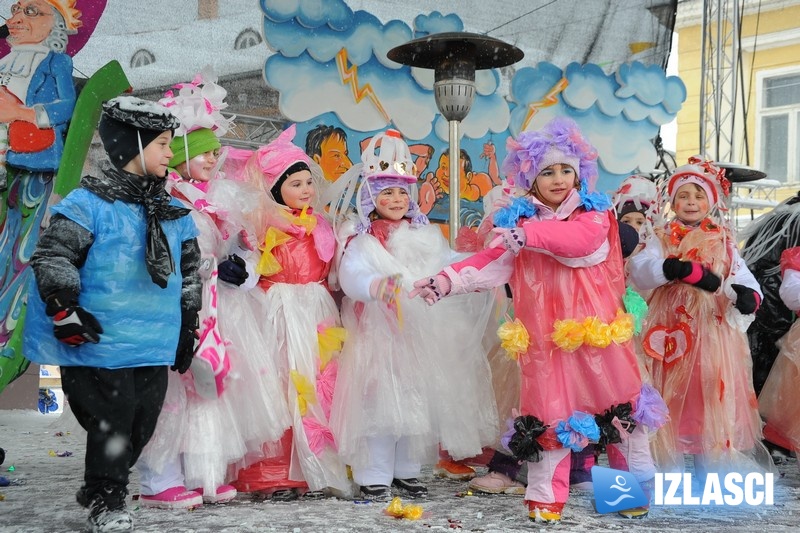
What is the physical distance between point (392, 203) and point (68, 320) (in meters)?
1.66

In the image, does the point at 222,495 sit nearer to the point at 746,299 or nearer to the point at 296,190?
the point at 296,190

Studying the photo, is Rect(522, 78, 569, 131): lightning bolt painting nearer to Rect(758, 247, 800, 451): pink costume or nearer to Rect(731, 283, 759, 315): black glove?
Rect(758, 247, 800, 451): pink costume

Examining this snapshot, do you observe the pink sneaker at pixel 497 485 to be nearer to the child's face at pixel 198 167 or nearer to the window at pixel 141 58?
the child's face at pixel 198 167

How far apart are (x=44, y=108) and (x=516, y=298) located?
2825 mm

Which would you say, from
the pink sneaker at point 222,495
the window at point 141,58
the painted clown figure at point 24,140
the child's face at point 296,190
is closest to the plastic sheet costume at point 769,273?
the child's face at point 296,190

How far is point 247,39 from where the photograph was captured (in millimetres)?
5633

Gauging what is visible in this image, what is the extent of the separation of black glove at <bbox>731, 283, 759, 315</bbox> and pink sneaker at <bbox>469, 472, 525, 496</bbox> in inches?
50.2

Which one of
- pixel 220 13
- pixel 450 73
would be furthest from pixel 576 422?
pixel 220 13

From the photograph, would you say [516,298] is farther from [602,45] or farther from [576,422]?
[602,45]

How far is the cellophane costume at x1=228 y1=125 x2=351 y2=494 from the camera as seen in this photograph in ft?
12.7

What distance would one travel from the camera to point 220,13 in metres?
5.52

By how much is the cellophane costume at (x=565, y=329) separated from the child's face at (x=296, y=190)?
2.90 ft

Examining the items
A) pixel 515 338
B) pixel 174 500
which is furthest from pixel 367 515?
pixel 515 338

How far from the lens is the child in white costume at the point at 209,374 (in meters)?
3.60
